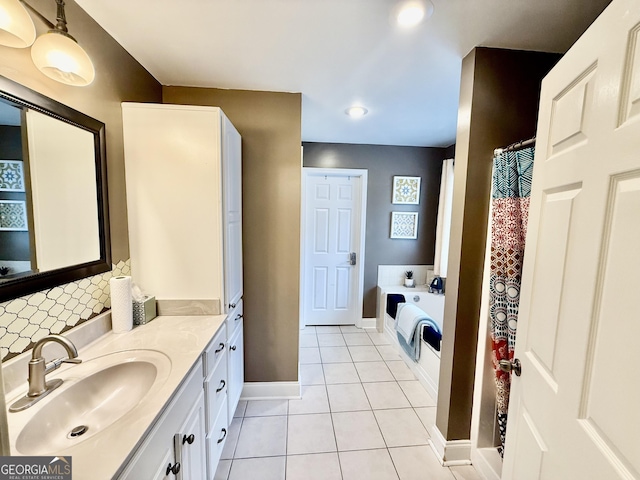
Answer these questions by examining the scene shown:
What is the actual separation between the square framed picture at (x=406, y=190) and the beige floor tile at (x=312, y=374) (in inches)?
86.1

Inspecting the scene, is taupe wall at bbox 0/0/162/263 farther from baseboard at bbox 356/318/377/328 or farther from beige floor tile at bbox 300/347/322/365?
baseboard at bbox 356/318/377/328

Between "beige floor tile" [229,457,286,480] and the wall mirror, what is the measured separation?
1365 millimetres

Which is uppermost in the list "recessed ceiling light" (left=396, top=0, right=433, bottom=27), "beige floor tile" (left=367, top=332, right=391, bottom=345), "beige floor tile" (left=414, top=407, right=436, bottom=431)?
"recessed ceiling light" (left=396, top=0, right=433, bottom=27)

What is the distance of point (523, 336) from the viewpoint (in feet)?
3.34

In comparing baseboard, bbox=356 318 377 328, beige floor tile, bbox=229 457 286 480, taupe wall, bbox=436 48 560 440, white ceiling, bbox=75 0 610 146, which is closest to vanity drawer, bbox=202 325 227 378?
beige floor tile, bbox=229 457 286 480

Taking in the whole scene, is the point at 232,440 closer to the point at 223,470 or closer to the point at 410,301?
the point at 223,470

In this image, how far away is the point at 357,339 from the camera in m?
3.32

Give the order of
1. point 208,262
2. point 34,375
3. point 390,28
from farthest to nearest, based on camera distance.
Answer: point 208,262, point 390,28, point 34,375

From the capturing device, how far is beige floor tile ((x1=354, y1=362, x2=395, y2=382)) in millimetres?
2502

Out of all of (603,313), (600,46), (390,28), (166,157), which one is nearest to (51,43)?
(166,157)

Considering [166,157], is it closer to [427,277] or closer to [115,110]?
[115,110]

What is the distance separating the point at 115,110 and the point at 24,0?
19.3 inches

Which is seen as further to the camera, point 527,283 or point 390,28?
point 390,28

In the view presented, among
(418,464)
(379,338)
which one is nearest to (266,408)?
(418,464)
